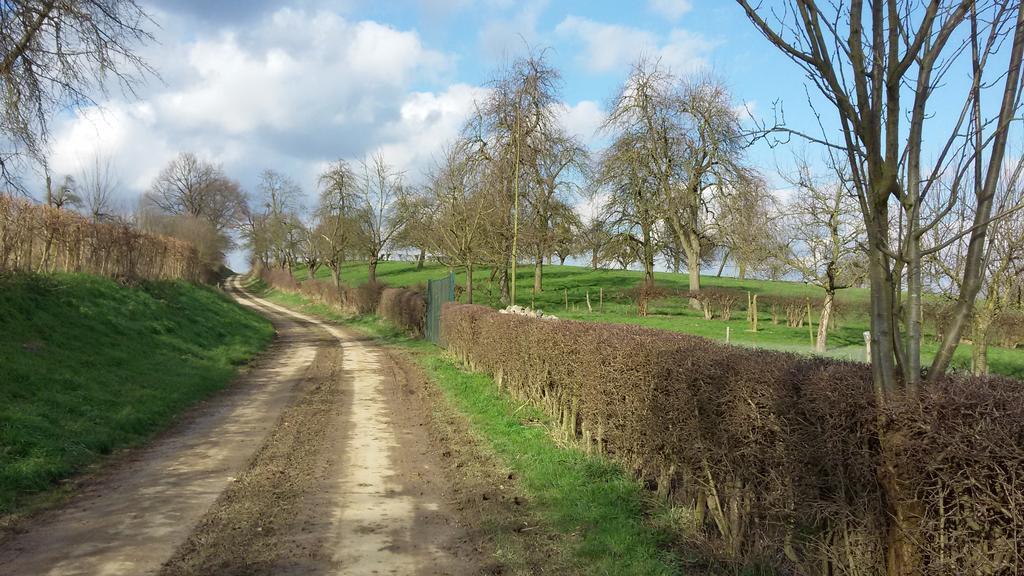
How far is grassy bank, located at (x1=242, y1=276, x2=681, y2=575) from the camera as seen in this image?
4.11m

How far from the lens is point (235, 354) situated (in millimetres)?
15633

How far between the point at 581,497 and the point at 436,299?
1585cm

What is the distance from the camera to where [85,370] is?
9367 millimetres

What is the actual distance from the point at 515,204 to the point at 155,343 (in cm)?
1032

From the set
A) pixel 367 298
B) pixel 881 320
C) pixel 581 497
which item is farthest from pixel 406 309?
pixel 881 320

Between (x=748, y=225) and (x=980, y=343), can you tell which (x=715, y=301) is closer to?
(x=748, y=225)

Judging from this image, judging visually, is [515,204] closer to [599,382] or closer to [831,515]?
[599,382]

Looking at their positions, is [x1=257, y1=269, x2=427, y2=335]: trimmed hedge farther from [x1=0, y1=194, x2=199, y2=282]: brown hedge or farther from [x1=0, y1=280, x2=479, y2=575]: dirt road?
[x1=0, y1=280, x2=479, y2=575]: dirt road

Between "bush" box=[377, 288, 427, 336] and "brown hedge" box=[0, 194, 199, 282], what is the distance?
8535 millimetres

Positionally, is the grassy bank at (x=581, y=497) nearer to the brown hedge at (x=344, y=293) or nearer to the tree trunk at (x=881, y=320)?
the tree trunk at (x=881, y=320)

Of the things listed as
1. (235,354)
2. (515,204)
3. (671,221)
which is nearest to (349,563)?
(235,354)

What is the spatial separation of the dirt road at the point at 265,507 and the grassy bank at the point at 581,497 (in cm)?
75

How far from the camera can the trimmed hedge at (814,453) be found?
2.50m

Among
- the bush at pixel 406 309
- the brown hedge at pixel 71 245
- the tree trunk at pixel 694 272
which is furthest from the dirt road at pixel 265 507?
the tree trunk at pixel 694 272
